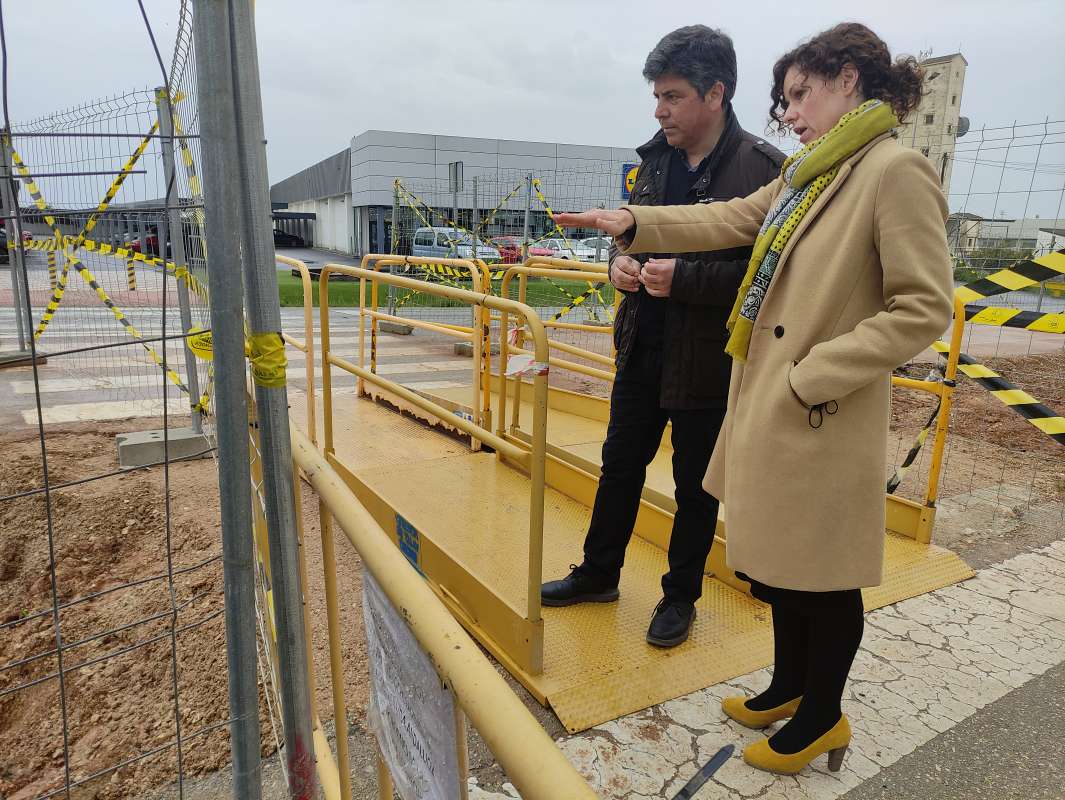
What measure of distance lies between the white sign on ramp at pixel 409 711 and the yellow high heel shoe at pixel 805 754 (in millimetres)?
1234

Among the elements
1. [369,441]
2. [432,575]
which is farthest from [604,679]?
[369,441]

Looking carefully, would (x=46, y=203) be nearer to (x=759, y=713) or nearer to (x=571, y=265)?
(x=571, y=265)

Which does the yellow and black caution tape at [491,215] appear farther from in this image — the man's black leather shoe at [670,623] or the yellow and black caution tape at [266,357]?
the yellow and black caution tape at [266,357]

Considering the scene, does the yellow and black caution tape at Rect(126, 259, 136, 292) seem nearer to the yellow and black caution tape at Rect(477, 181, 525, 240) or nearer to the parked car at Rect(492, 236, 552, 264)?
the yellow and black caution tape at Rect(477, 181, 525, 240)

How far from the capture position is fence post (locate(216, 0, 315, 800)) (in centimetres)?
113

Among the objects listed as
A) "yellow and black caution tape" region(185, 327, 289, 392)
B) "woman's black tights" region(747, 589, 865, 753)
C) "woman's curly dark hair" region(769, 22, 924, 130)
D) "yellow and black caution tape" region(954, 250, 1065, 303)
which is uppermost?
"woman's curly dark hair" region(769, 22, 924, 130)

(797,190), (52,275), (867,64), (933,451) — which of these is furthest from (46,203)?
(52,275)

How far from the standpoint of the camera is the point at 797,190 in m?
1.74

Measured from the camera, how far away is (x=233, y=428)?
1231mm

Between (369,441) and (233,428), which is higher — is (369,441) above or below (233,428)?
below

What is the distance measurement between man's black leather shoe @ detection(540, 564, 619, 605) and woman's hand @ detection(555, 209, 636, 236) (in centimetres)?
133

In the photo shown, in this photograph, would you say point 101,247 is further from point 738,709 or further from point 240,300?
point 738,709

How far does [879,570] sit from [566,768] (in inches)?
51.8

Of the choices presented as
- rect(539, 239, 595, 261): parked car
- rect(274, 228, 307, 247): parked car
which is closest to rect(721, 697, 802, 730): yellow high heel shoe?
rect(539, 239, 595, 261): parked car
